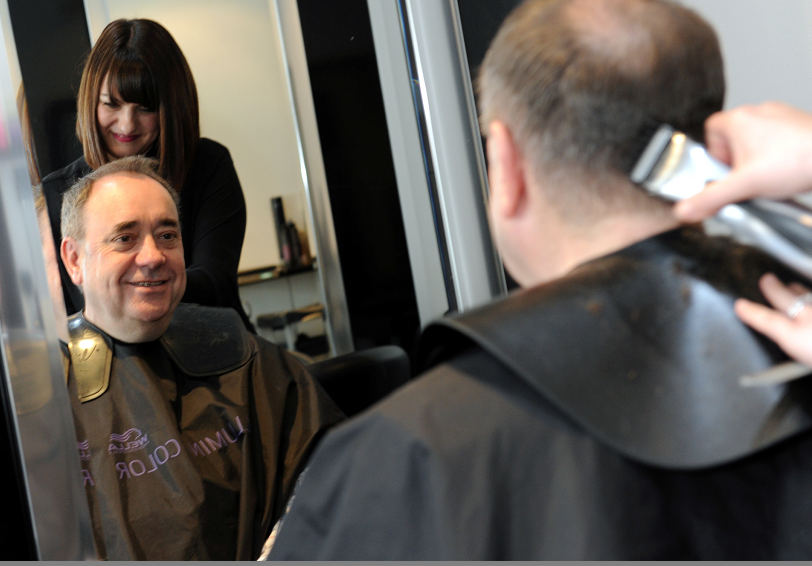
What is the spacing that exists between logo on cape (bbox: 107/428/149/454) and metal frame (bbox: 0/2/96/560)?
75mm

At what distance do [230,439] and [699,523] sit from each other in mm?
1080

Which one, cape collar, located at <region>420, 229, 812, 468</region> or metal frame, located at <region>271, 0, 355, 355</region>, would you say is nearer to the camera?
cape collar, located at <region>420, 229, 812, 468</region>

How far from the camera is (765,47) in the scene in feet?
6.28

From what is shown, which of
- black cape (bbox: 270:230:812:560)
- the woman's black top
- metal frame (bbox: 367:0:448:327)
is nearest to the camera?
black cape (bbox: 270:230:812:560)

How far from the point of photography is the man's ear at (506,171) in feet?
3.20

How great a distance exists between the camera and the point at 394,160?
207cm

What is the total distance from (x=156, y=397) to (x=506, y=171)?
95cm

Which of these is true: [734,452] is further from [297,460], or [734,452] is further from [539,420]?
[297,460]

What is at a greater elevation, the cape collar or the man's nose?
the man's nose

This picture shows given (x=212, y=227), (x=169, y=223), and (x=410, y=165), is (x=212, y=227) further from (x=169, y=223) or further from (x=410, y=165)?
(x=410, y=165)

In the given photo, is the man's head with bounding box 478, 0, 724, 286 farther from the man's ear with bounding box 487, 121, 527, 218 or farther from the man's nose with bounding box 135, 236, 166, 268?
the man's nose with bounding box 135, 236, 166, 268

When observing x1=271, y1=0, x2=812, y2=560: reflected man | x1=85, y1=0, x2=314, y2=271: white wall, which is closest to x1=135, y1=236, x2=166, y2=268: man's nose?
x1=85, y1=0, x2=314, y2=271: white wall

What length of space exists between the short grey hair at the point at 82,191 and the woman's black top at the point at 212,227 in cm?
12

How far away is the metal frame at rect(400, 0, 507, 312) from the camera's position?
81.4 inches
